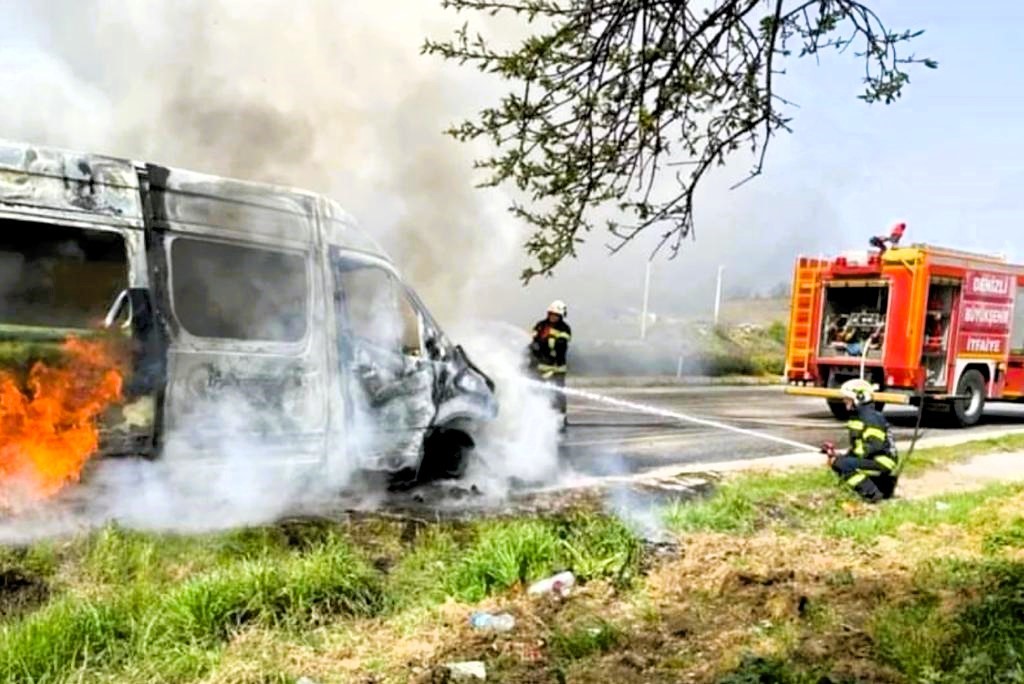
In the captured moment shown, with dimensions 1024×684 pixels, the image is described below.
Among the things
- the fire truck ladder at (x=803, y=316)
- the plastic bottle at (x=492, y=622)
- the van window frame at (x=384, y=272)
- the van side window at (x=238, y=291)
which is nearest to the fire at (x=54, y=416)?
the van side window at (x=238, y=291)

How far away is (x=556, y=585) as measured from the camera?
4.55 m

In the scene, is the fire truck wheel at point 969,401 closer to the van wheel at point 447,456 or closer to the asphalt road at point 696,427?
the asphalt road at point 696,427

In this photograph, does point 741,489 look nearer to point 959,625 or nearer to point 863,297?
point 959,625

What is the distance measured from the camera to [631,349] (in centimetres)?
2211

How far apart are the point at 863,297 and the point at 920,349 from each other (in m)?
1.22

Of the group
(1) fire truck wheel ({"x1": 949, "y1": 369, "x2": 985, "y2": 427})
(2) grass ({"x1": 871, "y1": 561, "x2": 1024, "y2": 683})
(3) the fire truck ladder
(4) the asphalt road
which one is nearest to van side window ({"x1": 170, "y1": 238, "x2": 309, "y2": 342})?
(4) the asphalt road

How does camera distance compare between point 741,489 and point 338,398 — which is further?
point 741,489

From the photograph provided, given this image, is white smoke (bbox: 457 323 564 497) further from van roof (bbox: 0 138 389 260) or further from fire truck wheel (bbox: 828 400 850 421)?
fire truck wheel (bbox: 828 400 850 421)

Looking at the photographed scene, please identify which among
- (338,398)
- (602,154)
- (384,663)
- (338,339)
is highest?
(602,154)

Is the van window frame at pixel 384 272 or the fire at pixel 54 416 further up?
the van window frame at pixel 384 272

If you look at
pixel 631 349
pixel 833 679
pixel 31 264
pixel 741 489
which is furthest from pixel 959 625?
pixel 631 349

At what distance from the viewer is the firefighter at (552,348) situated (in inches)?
379

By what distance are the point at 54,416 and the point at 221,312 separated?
112 cm

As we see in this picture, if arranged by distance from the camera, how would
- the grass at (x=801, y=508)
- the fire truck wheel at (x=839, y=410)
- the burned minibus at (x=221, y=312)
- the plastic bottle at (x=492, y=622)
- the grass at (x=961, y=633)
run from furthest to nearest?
the fire truck wheel at (x=839, y=410)
the grass at (x=801, y=508)
the burned minibus at (x=221, y=312)
the plastic bottle at (x=492, y=622)
the grass at (x=961, y=633)
